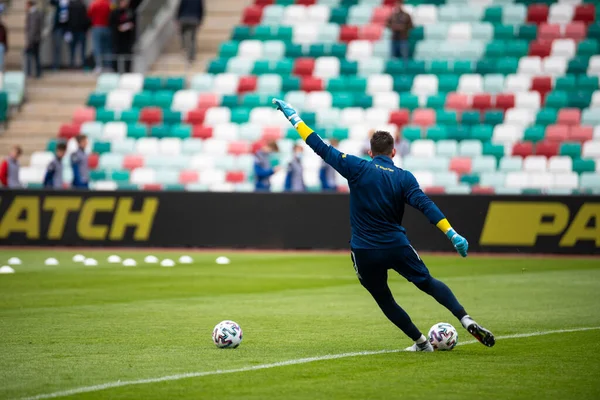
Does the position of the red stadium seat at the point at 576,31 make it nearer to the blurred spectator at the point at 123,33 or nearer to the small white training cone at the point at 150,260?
the blurred spectator at the point at 123,33

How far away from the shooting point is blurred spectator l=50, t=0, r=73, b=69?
3466 cm

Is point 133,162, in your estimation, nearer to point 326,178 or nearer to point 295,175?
point 295,175

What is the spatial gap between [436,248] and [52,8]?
17.8 m

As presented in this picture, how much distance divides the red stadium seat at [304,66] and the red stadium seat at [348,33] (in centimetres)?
122

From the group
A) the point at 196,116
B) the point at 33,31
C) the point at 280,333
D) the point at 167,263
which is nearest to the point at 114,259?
the point at 167,263

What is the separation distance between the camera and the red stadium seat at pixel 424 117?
30.3 metres

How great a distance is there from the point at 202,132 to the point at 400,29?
237 inches

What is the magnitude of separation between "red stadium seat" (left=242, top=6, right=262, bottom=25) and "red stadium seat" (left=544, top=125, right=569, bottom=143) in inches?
396

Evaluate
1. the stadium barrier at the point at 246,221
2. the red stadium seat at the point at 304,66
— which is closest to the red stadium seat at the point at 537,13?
the red stadium seat at the point at 304,66

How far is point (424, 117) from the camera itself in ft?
99.8

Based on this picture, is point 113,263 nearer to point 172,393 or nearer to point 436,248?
point 436,248

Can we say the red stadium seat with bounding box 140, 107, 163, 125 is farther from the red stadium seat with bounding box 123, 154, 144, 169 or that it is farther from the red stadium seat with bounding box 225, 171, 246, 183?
the red stadium seat with bounding box 225, 171, 246, 183

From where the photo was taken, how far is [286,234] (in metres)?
26.0

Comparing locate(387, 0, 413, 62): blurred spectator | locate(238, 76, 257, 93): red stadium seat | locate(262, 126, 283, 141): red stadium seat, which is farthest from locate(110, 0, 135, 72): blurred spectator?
locate(387, 0, 413, 62): blurred spectator
